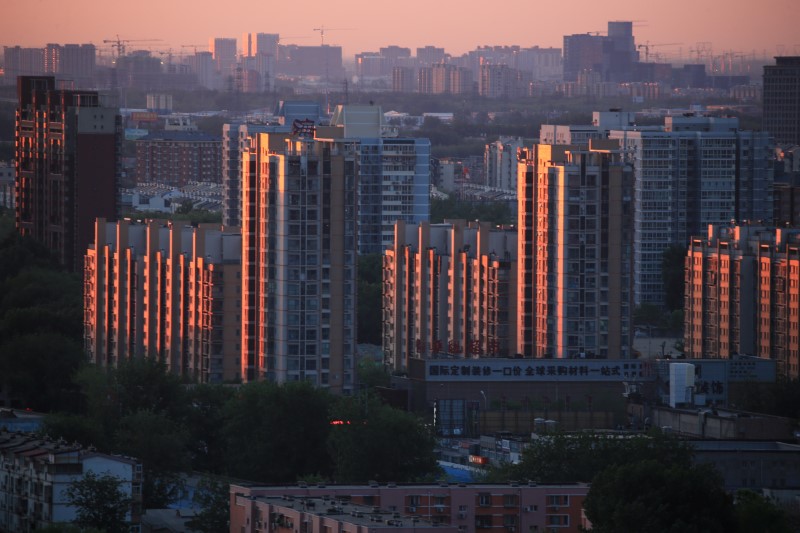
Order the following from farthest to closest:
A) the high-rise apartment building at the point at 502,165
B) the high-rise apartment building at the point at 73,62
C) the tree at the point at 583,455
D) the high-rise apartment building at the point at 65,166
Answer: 1. the high-rise apartment building at the point at 73,62
2. the high-rise apartment building at the point at 502,165
3. the high-rise apartment building at the point at 65,166
4. the tree at the point at 583,455

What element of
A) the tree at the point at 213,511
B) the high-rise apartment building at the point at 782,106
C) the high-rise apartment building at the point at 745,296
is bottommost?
the tree at the point at 213,511

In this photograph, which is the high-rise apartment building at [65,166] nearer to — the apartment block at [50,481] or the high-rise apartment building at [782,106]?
the apartment block at [50,481]

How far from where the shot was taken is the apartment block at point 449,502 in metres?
29.5

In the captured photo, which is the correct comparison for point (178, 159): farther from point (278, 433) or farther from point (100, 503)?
point (100, 503)

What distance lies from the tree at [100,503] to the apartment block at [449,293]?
1737cm

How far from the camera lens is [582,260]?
159 ft

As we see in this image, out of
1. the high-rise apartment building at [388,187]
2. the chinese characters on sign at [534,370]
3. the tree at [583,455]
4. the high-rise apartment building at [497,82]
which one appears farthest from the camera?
the high-rise apartment building at [497,82]

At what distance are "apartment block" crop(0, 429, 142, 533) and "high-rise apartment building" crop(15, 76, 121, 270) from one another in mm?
30621

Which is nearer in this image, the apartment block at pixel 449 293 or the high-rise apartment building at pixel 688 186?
the apartment block at pixel 449 293

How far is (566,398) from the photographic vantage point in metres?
45.0

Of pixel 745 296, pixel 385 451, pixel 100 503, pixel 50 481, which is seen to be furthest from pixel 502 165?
pixel 100 503

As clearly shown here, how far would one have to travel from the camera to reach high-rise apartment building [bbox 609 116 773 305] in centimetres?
7181

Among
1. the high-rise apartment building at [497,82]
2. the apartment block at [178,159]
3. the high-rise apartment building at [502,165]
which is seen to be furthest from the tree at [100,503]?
the high-rise apartment building at [497,82]

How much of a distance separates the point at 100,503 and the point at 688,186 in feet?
140
